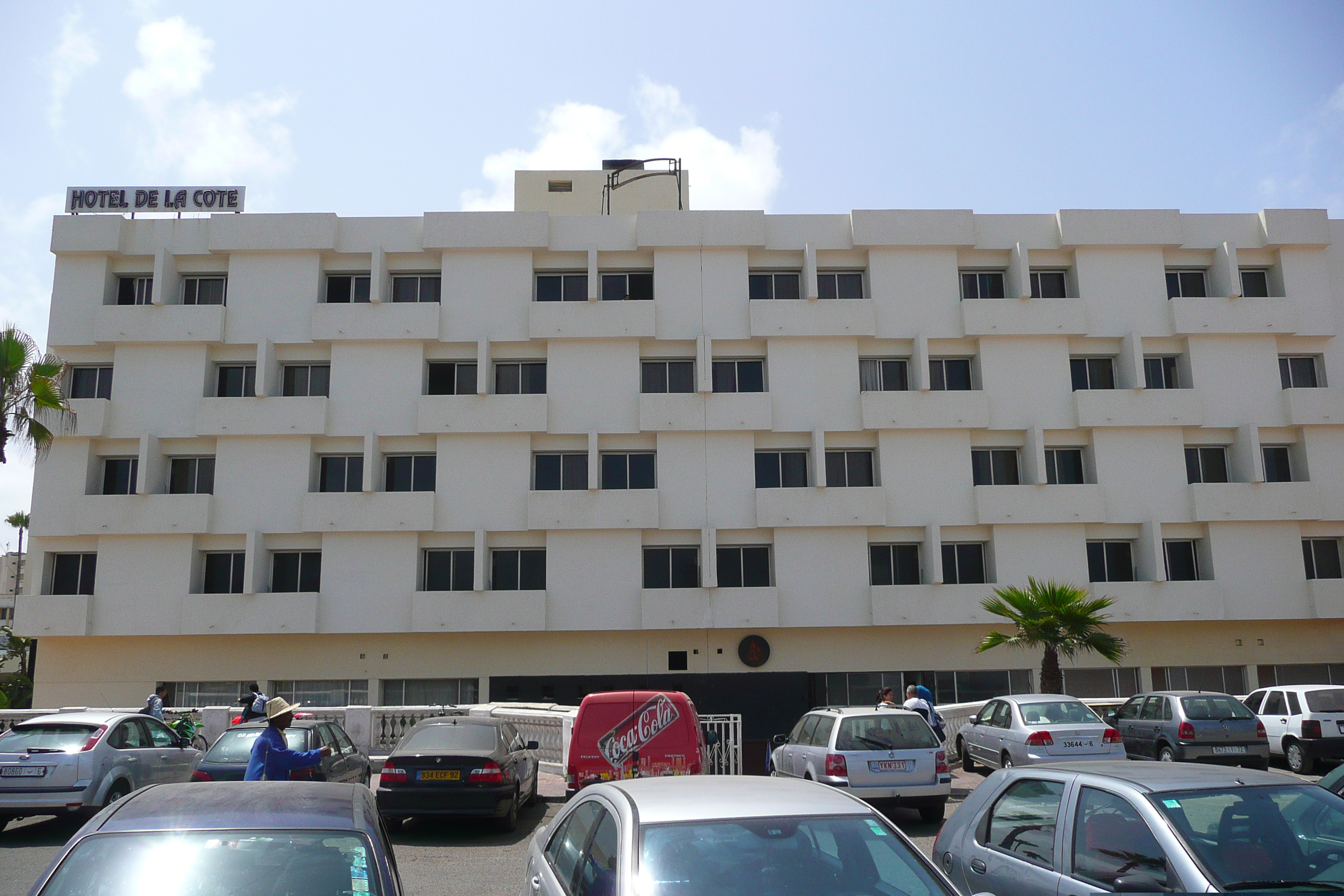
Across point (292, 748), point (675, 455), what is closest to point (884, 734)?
point (292, 748)

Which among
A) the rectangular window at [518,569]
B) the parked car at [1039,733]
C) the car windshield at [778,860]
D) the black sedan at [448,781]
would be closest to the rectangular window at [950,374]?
the rectangular window at [518,569]

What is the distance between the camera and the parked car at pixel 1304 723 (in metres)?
16.9

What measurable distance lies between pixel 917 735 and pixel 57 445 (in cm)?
2727

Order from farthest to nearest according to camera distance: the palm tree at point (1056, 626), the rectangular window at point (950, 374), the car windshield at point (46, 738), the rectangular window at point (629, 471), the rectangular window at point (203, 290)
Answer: the rectangular window at point (203, 290) < the rectangular window at point (950, 374) < the rectangular window at point (629, 471) < the palm tree at point (1056, 626) < the car windshield at point (46, 738)

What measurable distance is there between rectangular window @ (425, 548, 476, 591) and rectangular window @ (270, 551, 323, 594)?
3194 mm

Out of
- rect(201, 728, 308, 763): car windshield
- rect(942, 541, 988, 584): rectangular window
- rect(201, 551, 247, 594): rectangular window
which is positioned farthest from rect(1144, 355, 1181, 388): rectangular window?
rect(201, 551, 247, 594): rectangular window

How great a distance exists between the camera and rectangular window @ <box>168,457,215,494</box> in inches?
1166

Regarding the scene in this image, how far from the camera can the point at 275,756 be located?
28.5 ft

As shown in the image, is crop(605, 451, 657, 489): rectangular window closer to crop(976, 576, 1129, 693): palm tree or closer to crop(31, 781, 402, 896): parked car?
crop(976, 576, 1129, 693): palm tree

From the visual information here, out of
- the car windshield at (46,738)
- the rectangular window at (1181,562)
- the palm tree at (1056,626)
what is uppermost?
the rectangular window at (1181,562)

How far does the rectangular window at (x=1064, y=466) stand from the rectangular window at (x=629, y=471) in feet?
39.7

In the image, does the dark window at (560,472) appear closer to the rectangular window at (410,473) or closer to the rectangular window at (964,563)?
the rectangular window at (410,473)

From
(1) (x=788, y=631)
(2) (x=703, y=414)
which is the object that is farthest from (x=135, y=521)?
(1) (x=788, y=631)

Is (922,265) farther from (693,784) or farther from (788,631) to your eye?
(693,784)
